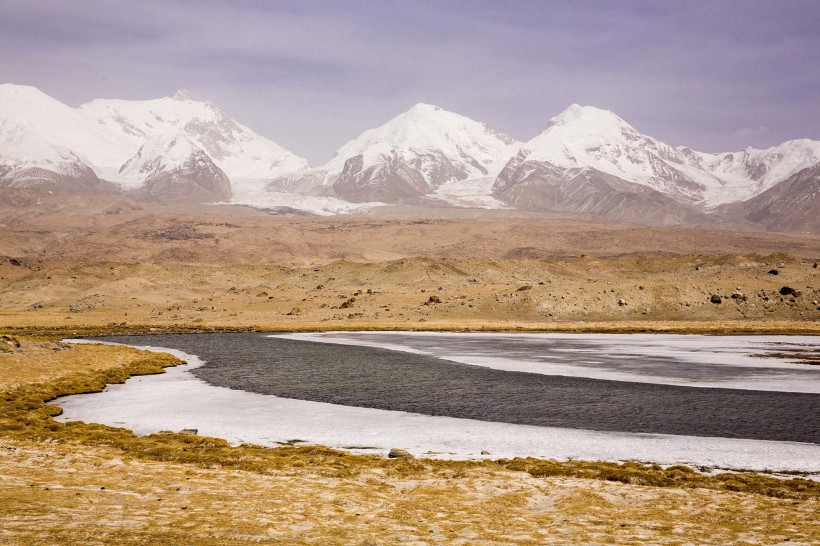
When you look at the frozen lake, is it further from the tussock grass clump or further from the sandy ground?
the sandy ground

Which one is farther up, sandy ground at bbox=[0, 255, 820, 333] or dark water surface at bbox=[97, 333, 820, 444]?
sandy ground at bbox=[0, 255, 820, 333]

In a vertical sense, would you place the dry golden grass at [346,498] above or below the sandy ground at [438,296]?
below

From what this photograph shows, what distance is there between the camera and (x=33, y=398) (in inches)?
1076

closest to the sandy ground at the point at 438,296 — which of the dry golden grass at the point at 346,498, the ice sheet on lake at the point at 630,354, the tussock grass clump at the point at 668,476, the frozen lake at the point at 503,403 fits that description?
the ice sheet on lake at the point at 630,354

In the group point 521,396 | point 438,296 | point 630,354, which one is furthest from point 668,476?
point 438,296

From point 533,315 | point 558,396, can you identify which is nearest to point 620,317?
point 533,315

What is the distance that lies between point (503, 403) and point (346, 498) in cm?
1431

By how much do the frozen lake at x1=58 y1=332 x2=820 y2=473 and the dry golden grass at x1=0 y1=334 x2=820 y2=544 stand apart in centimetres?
224

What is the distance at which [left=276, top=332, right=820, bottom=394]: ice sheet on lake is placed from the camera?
35.0 meters

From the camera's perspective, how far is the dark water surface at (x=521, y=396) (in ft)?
77.3

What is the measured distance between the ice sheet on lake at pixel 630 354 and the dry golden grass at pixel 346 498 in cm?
1888

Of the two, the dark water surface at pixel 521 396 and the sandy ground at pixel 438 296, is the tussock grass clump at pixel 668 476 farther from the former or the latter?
the sandy ground at pixel 438 296

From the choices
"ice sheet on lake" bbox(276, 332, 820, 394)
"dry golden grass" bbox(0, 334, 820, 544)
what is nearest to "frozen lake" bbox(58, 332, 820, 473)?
"ice sheet on lake" bbox(276, 332, 820, 394)

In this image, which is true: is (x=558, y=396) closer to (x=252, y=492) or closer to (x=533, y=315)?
(x=252, y=492)
